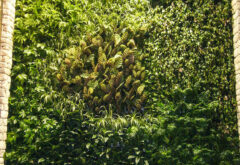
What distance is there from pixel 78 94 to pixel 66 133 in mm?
744

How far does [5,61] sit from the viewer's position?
485cm

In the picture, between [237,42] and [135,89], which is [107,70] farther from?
[237,42]

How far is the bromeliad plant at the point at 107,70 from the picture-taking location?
16.6ft

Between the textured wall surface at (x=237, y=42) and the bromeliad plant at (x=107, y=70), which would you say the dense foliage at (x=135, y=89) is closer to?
the bromeliad plant at (x=107, y=70)

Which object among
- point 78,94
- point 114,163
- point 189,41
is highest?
point 189,41

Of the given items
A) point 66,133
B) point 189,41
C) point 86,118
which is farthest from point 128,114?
point 189,41

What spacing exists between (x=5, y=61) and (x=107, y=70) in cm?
185

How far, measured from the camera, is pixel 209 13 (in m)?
5.19

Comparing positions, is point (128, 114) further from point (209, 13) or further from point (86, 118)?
point (209, 13)

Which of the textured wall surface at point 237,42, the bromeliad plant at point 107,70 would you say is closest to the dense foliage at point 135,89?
the bromeliad plant at point 107,70

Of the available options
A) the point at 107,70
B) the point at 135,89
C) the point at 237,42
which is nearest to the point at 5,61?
the point at 107,70

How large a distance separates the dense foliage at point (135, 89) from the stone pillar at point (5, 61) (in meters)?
0.12

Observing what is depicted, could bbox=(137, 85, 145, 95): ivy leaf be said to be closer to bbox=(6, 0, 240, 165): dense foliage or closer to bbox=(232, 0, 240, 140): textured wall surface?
bbox=(6, 0, 240, 165): dense foliage

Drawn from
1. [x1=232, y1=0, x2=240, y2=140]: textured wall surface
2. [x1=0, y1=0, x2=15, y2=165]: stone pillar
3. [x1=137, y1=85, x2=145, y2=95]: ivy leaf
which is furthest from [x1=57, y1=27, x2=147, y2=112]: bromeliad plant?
[x1=232, y1=0, x2=240, y2=140]: textured wall surface
